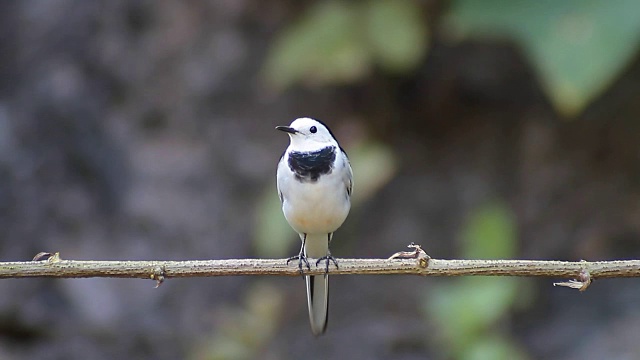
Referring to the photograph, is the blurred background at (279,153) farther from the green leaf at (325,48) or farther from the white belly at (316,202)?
the white belly at (316,202)

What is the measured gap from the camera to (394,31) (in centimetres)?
608

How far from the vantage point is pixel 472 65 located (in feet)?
22.8

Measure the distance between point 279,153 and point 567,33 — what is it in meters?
2.67

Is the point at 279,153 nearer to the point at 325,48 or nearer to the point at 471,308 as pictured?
the point at 325,48

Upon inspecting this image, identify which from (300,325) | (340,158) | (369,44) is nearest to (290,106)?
(369,44)

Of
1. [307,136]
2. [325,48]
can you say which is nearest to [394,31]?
[325,48]

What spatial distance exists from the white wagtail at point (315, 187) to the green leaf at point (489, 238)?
6.51 feet

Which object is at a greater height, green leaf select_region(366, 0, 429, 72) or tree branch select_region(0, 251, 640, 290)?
green leaf select_region(366, 0, 429, 72)

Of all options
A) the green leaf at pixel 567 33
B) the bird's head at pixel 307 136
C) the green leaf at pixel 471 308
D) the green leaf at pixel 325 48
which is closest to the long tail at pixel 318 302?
the bird's head at pixel 307 136

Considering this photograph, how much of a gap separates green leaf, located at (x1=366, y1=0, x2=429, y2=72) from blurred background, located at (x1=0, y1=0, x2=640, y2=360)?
2 centimetres

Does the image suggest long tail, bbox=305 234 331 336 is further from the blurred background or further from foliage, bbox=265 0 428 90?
foliage, bbox=265 0 428 90

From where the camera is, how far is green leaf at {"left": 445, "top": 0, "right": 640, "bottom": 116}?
5414 mm

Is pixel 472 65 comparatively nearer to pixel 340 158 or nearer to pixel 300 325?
pixel 300 325

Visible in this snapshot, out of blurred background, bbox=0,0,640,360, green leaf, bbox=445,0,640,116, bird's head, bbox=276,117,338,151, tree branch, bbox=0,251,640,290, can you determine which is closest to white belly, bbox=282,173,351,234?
bird's head, bbox=276,117,338,151
